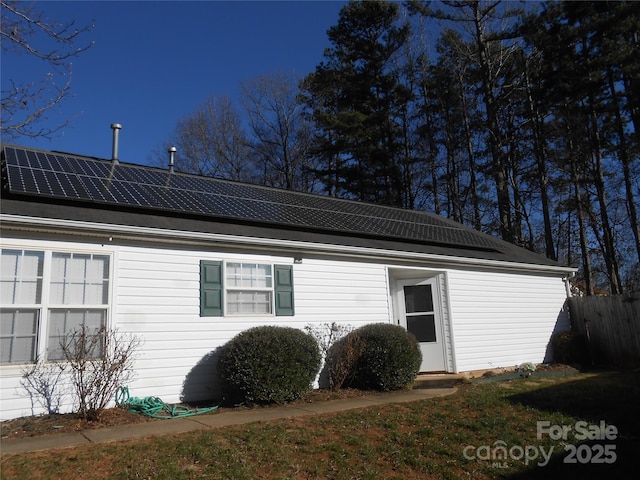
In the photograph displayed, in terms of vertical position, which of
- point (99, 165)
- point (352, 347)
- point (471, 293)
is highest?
point (99, 165)

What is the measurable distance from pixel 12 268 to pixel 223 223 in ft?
11.7

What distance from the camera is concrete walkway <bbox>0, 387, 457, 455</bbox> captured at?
210 inches

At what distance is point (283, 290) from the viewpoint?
9.02 metres

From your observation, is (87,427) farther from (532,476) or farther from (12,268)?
(532,476)

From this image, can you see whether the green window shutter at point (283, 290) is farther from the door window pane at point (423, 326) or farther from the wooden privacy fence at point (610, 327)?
the wooden privacy fence at point (610, 327)

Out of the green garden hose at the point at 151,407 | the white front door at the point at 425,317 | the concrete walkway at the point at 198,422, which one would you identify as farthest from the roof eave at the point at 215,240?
→ the concrete walkway at the point at 198,422

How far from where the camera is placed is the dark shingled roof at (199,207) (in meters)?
7.72

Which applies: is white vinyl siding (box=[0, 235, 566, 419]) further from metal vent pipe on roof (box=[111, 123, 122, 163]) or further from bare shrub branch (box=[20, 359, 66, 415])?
metal vent pipe on roof (box=[111, 123, 122, 163])

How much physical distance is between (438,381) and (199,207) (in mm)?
5849

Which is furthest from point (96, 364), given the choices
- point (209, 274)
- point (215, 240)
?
point (215, 240)

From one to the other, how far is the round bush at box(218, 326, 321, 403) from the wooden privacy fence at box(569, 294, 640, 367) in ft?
29.4

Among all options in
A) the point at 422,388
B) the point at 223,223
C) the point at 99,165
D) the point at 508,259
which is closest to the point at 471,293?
the point at 508,259

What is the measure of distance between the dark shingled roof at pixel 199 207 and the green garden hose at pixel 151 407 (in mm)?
2567

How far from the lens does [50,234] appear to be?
6977 millimetres
